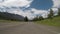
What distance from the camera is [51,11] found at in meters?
139

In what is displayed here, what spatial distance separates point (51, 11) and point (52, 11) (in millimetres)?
1148

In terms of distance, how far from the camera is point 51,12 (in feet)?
457

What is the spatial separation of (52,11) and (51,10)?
4389 mm

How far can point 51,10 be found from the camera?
14375 centimetres

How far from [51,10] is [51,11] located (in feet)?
16.5

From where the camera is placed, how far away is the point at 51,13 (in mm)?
139250

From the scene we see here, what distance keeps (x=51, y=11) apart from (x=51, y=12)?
1.00 metres

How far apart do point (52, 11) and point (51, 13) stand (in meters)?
2.00

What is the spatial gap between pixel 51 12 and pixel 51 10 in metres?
4.82

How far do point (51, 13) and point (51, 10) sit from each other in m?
5.34

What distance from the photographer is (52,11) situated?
13950 centimetres

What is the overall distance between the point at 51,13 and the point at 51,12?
2.92ft
